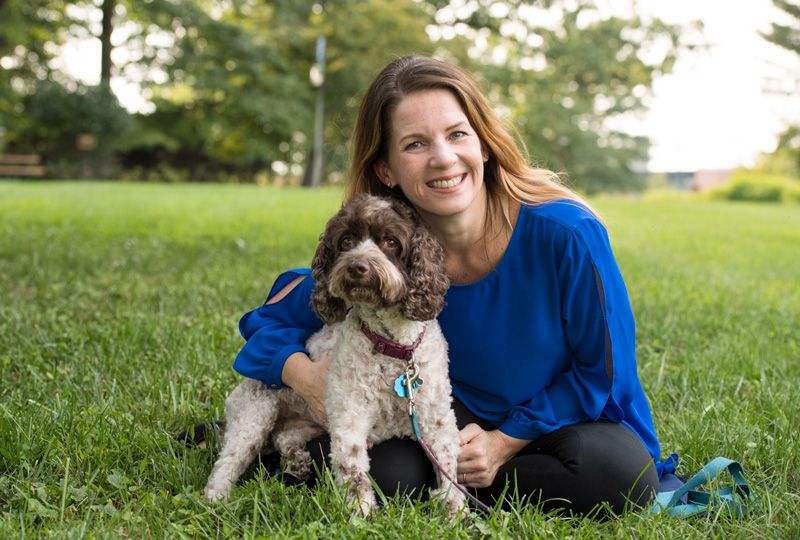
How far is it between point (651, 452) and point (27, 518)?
8.31 ft

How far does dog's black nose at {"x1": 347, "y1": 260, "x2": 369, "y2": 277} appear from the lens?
2.56 metres

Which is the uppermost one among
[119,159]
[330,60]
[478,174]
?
[330,60]

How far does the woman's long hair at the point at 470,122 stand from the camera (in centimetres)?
308

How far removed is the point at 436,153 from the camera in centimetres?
295

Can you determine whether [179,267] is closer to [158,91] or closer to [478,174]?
[478,174]

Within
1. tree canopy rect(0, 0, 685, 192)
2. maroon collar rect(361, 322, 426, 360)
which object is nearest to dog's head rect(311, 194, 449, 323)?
maroon collar rect(361, 322, 426, 360)

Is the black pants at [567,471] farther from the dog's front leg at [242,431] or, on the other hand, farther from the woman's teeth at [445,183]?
the woman's teeth at [445,183]

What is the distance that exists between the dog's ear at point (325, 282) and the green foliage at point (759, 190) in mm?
40554

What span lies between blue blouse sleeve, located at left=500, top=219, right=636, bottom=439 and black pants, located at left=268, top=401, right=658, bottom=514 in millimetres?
92

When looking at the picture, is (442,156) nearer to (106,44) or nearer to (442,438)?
(442,438)

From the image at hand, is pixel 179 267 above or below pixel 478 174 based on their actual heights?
below

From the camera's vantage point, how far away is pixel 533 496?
298 centimetres

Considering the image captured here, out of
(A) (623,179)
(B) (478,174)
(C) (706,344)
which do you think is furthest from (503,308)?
(A) (623,179)

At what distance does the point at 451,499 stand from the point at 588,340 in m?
0.87
